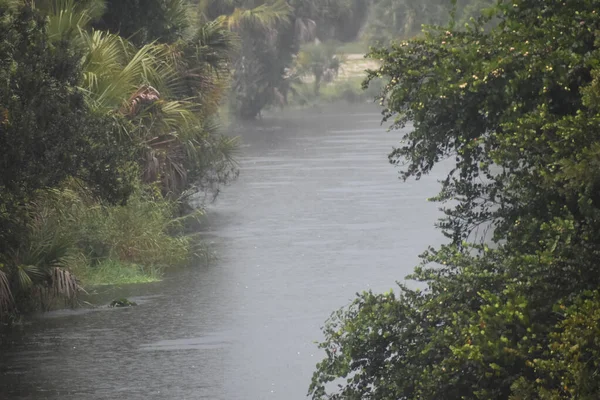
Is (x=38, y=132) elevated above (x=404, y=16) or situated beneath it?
elevated above

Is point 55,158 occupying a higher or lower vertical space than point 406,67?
lower

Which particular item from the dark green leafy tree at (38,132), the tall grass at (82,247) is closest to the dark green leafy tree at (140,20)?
the tall grass at (82,247)

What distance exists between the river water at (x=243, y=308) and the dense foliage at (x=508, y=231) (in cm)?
284

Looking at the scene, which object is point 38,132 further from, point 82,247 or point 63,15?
point 82,247

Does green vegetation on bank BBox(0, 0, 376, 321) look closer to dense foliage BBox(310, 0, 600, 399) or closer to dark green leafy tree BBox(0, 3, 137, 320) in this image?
dark green leafy tree BBox(0, 3, 137, 320)

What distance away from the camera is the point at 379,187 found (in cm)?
3130

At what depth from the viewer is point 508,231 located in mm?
8766

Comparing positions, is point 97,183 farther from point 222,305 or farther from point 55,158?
point 222,305

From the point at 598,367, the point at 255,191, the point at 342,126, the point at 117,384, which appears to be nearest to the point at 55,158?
the point at 117,384

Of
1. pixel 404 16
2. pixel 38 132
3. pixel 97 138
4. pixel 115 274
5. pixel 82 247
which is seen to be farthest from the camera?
pixel 404 16

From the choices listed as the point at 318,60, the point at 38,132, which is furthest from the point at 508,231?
the point at 318,60

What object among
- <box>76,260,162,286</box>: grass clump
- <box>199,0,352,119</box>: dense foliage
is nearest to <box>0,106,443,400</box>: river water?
<box>76,260,162,286</box>: grass clump

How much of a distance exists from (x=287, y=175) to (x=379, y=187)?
150 inches

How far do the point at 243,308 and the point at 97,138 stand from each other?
384 centimetres
